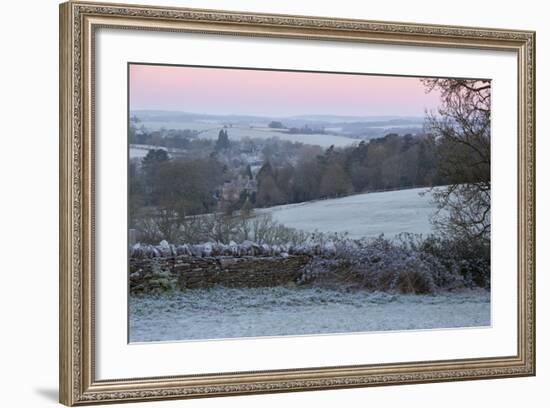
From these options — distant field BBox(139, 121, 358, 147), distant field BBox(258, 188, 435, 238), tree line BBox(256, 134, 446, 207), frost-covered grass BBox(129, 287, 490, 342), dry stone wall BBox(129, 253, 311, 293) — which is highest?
distant field BBox(139, 121, 358, 147)

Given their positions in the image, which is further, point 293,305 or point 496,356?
point 496,356

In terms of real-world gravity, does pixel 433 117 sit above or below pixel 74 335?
above

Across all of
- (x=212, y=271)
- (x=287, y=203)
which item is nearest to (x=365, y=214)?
(x=287, y=203)

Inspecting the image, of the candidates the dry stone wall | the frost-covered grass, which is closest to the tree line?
the dry stone wall

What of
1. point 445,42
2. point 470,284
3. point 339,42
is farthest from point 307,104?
point 470,284

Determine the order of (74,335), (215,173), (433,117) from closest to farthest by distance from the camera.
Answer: (74,335) → (215,173) → (433,117)

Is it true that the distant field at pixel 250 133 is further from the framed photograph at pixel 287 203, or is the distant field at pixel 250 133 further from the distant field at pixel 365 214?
the distant field at pixel 365 214

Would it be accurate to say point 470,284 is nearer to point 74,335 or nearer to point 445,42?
point 445,42

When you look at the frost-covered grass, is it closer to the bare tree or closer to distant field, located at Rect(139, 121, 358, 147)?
the bare tree
